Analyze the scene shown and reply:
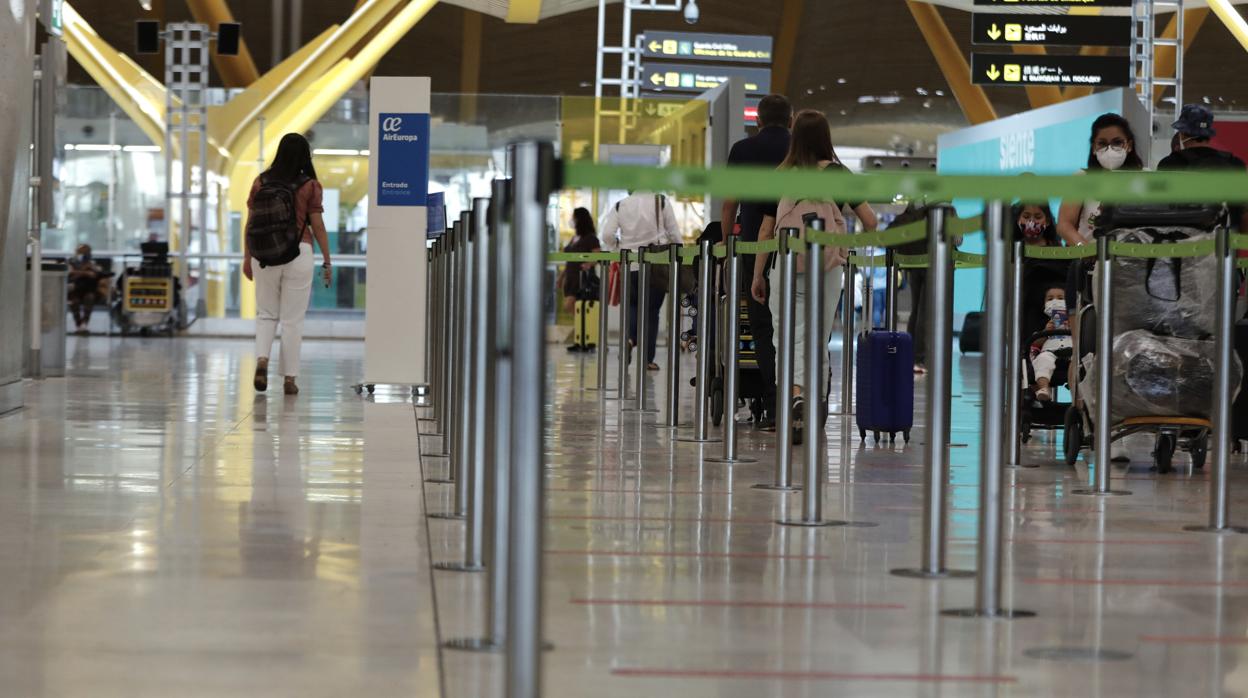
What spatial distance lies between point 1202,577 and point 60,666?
9.39 ft

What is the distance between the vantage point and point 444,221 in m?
11.3

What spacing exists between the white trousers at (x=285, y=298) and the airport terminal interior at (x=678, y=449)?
0.07 ft

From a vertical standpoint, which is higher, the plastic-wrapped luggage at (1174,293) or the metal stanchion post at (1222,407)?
the plastic-wrapped luggage at (1174,293)

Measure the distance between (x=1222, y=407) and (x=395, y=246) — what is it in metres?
6.60

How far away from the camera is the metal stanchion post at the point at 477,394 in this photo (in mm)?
4281

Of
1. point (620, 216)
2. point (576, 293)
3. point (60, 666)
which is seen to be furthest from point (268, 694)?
point (576, 293)

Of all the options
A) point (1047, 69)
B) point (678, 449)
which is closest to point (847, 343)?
point (678, 449)

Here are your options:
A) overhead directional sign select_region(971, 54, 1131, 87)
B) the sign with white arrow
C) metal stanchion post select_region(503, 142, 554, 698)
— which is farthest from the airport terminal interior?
the sign with white arrow

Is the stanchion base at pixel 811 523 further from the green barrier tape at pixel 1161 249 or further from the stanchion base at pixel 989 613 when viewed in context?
the green barrier tape at pixel 1161 249

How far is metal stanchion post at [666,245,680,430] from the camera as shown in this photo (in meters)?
8.96

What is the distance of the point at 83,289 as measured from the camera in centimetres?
2219

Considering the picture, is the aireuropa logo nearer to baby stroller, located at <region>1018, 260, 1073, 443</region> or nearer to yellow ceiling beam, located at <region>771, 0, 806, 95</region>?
baby stroller, located at <region>1018, 260, 1073, 443</region>

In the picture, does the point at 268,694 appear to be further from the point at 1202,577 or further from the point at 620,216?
the point at 620,216

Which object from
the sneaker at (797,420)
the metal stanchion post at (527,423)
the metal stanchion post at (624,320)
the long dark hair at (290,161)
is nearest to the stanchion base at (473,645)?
the metal stanchion post at (527,423)
